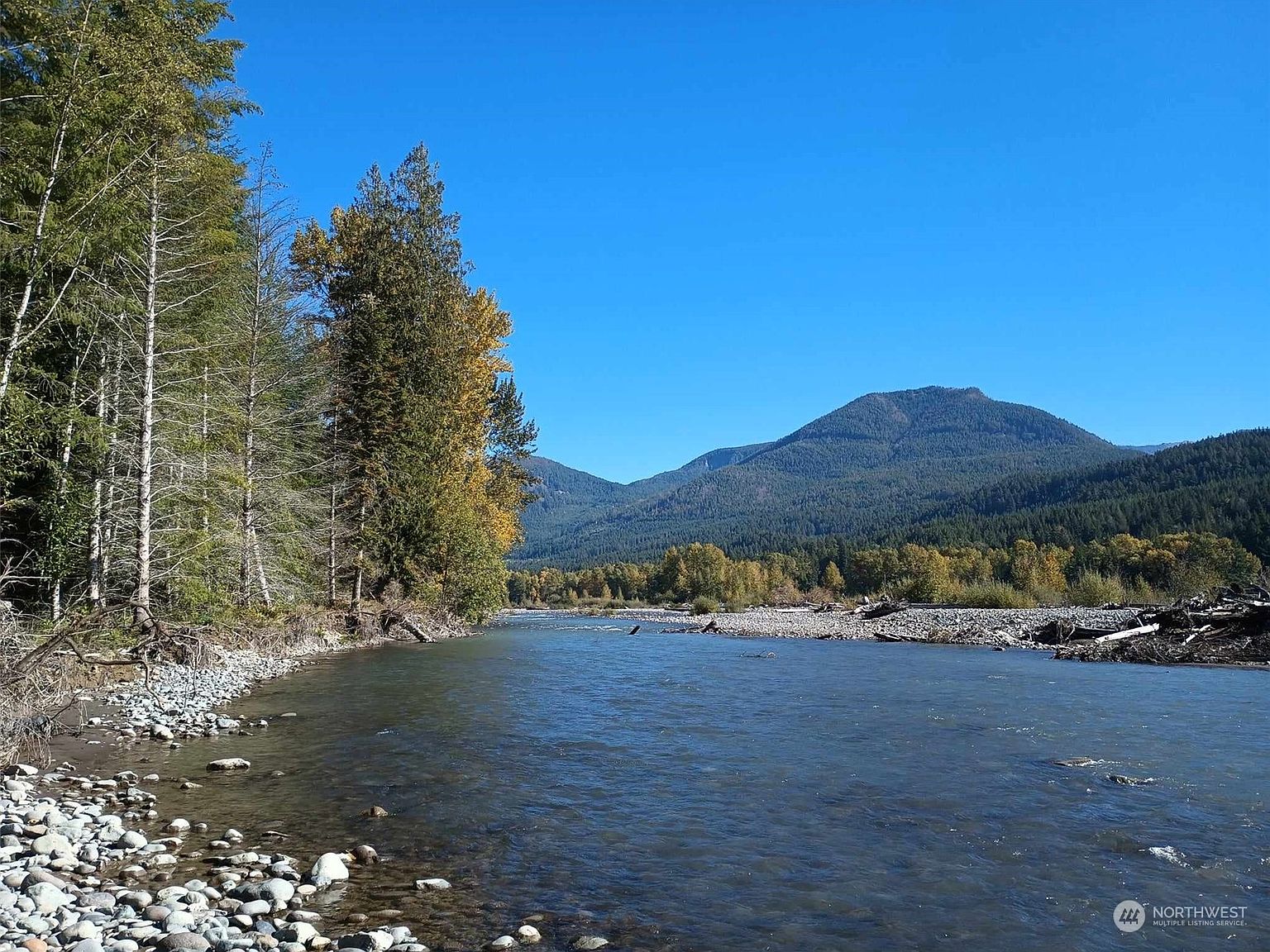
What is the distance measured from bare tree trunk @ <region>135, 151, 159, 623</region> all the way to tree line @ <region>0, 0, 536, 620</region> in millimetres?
72

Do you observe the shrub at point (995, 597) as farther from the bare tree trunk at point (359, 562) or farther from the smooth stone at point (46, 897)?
the smooth stone at point (46, 897)

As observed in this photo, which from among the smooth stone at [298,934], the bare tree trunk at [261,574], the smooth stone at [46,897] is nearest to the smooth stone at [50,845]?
the smooth stone at [46,897]

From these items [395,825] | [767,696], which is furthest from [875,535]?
[395,825]

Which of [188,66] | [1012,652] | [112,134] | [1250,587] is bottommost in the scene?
[1012,652]

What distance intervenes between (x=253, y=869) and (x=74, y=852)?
1.39m

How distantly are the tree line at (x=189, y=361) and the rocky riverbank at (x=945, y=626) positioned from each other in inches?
651

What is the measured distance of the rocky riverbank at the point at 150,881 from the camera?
4566mm

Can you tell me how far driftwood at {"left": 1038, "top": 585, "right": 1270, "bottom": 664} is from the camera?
65.2 feet

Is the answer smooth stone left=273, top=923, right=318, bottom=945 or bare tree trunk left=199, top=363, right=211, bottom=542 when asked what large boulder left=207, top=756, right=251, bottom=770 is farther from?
bare tree trunk left=199, top=363, right=211, bottom=542

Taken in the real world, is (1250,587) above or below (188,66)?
below

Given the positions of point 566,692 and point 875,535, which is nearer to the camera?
point 566,692

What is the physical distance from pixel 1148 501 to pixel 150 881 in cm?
11819

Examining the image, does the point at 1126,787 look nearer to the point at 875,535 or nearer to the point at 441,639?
the point at 441,639

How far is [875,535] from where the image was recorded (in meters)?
153
